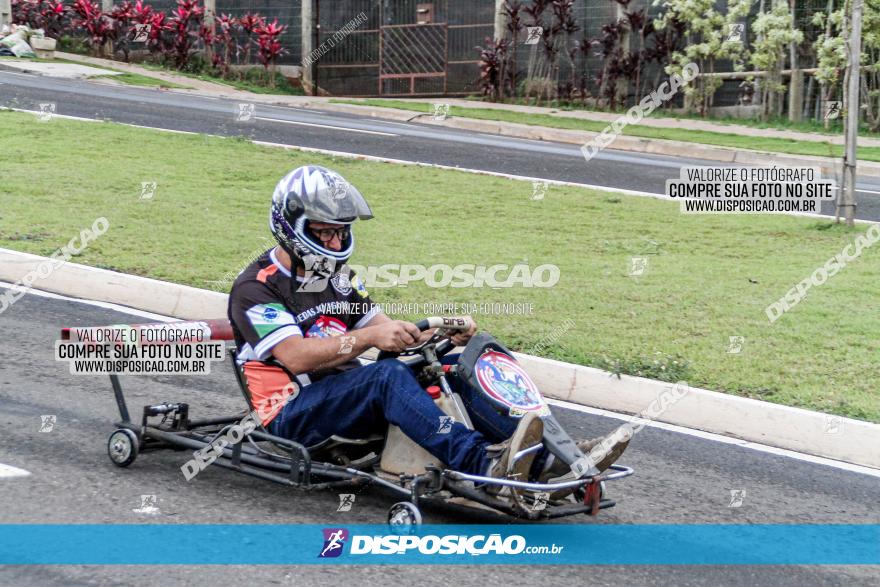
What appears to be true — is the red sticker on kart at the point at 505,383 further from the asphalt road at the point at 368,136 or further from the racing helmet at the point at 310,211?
the asphalt road at the point at 368,136

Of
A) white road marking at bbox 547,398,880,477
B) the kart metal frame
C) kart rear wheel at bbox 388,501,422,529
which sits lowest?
white road marking at bbox 547,398,880,477

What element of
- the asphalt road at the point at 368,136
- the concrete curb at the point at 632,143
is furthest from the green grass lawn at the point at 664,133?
the asphalt road at the point at 368,136

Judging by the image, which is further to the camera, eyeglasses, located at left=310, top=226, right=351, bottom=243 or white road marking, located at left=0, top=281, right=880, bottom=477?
white road marking, located at left=0, top=281, right=880, bottom=477

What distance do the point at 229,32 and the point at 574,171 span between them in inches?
589

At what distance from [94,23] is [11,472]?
952 inches

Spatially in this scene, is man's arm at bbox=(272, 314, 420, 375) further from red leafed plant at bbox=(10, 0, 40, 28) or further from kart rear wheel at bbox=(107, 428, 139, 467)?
red leafed plant at bbox=(10, 0, 40, 28)

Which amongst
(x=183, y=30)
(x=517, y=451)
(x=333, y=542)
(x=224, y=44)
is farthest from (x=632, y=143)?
(x=333, y=542)

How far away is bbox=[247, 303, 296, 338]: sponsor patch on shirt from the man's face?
380 mm

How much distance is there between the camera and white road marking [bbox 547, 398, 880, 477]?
6301 millimetres

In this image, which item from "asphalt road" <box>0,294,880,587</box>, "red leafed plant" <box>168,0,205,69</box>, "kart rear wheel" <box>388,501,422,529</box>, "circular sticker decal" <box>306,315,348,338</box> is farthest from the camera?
"red leafed plant" <box>168,0,205,69</box>

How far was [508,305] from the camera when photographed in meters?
8.91

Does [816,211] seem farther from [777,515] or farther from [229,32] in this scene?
[229,32]

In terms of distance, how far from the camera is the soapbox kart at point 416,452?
15.8ft

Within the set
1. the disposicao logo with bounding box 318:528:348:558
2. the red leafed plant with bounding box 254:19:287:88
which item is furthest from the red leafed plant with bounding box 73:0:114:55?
the disposicao logo with bounding box 318:528:348:558
